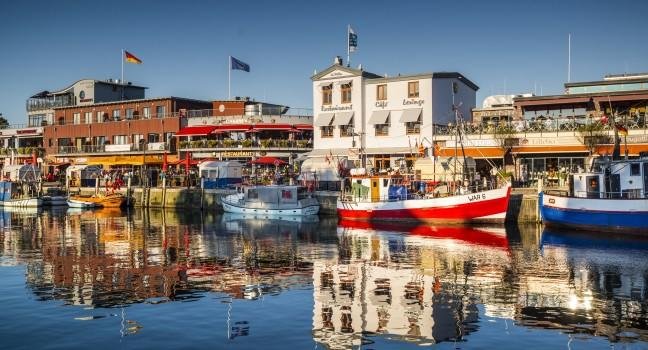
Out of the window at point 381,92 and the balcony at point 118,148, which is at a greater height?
the window at point 381,92

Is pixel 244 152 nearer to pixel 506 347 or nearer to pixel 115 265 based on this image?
pixel 115 265

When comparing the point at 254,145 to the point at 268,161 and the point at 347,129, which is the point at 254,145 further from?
the point at 347,129

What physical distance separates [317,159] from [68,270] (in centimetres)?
3955

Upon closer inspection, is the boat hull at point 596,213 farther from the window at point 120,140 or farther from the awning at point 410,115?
the window at point 120,140

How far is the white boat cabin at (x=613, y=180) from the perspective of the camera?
1767 inches

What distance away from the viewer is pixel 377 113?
229 feet

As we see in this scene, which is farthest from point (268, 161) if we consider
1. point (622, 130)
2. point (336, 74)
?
point (622, 130)

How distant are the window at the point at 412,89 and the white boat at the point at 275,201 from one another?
47.3 feet

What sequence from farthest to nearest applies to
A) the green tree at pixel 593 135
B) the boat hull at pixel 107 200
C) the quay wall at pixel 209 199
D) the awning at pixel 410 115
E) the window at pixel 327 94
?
1. the boat hull at pixel 107 200
2. the window at pixel 327 94
3. the awning at pixel 410 115
4. the green tree at pixel 593 135
5. the quay wall at pixel 209 199

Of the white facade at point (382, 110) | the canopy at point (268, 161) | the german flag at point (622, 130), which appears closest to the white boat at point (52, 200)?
the canopy at point (268, 161)

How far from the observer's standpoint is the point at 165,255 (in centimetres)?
3706

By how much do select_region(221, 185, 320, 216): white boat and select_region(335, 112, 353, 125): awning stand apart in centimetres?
939

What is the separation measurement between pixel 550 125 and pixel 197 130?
145 feet

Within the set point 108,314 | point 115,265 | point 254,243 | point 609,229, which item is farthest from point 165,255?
point 609,229
